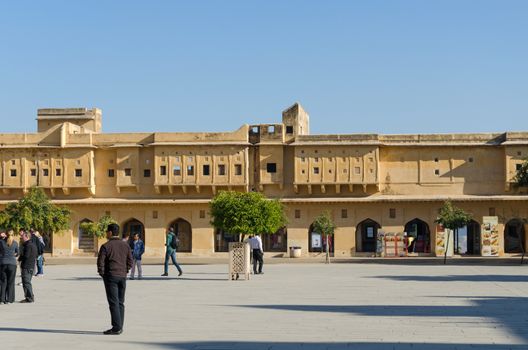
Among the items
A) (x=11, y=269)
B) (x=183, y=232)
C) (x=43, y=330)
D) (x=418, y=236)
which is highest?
(x=11, y=269)

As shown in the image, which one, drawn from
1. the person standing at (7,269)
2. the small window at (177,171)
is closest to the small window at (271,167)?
the small window at (177,171)

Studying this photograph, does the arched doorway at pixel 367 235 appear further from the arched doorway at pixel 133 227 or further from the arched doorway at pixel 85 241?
the arched doorway at pixel 85 241

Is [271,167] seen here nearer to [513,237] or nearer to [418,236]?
[418,236]

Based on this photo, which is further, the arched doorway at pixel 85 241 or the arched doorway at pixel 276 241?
the arched doorway at pixel 85 241

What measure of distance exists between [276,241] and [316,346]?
44077mm

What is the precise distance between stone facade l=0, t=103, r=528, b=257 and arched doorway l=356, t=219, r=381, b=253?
7cm

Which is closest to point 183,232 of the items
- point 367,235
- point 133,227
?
point 133,227

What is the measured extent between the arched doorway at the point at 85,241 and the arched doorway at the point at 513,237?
25.5m

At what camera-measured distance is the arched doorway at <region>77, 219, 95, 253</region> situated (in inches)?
2175

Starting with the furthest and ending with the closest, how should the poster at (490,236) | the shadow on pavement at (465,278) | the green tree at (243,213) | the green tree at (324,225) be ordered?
the poster at (490,236)
the green tree at (324,225)
the green tree at (243,213)
the shadow on pavement at (465,278)

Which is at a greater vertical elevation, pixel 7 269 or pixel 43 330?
pixel 7 269

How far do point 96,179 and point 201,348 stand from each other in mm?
45919

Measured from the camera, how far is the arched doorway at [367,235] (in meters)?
54.3

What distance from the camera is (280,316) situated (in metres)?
14.7
